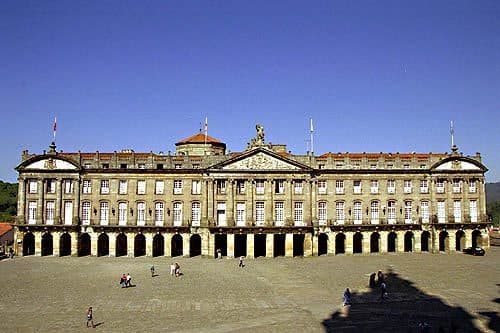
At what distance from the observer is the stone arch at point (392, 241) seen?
64.9 meters

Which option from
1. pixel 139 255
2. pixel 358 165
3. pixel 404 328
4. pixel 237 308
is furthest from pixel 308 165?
pixel 404 328

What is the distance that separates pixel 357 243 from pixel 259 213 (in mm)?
13581

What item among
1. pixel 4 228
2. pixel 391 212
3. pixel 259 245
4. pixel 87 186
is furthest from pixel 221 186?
pixel 4 228

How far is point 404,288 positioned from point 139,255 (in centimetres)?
3443

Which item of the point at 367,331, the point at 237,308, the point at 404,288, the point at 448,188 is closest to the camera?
the point at 367,331

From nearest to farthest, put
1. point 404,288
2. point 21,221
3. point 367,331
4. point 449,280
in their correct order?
point 367,331 → point 404,288 → point 449,280 → point 21,221

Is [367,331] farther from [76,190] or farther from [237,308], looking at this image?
[76,190]

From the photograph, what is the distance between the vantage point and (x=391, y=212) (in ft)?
212

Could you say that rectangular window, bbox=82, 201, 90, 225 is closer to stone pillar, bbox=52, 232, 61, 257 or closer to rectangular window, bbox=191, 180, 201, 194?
stone pillar, bbox=52, 232, 61, 257

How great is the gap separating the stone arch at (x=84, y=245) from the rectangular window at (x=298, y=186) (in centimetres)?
2571

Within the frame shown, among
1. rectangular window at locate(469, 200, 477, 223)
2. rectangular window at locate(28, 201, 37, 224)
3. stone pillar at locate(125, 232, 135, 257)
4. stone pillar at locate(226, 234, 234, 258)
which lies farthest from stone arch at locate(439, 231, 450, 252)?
rectangular window at locate(28, 201, 37, 224)

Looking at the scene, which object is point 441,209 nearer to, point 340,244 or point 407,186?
point 407,186

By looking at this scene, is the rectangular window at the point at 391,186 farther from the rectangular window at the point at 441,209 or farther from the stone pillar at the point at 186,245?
the stone pillar at the point at 186,245

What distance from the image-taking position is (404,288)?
40656 mm
